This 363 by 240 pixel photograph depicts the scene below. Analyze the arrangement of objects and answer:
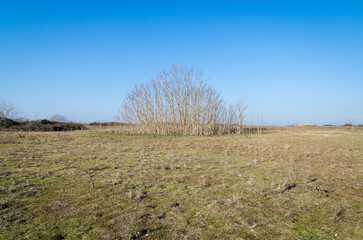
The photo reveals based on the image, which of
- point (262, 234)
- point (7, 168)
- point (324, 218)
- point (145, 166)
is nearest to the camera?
point (262, 234)

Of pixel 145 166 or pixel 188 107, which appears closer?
pixel 145 166

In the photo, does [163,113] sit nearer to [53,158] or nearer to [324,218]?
[53,158]

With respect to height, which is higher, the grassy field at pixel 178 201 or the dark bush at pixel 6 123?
the dark bush at pixel 6 123

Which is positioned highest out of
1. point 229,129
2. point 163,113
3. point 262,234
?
point 163,113

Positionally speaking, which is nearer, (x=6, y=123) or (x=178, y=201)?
(x=178, y=201)

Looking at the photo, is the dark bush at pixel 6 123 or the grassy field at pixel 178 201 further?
the dark bush at pixel 6 123

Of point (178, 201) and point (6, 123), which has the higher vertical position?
point (6, 123)

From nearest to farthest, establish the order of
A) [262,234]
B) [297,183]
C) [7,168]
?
[262,234] < [297,183] < [7,168]

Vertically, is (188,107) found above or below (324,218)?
above

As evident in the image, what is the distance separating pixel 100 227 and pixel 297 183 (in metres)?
3.50

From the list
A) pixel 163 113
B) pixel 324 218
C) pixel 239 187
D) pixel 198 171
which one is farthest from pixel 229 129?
pixel 324 218

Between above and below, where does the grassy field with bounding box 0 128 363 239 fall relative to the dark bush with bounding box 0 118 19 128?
below

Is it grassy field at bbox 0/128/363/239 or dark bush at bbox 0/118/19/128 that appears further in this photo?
dark bush at bbox 0/118/19/128

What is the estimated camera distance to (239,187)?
3857mm
